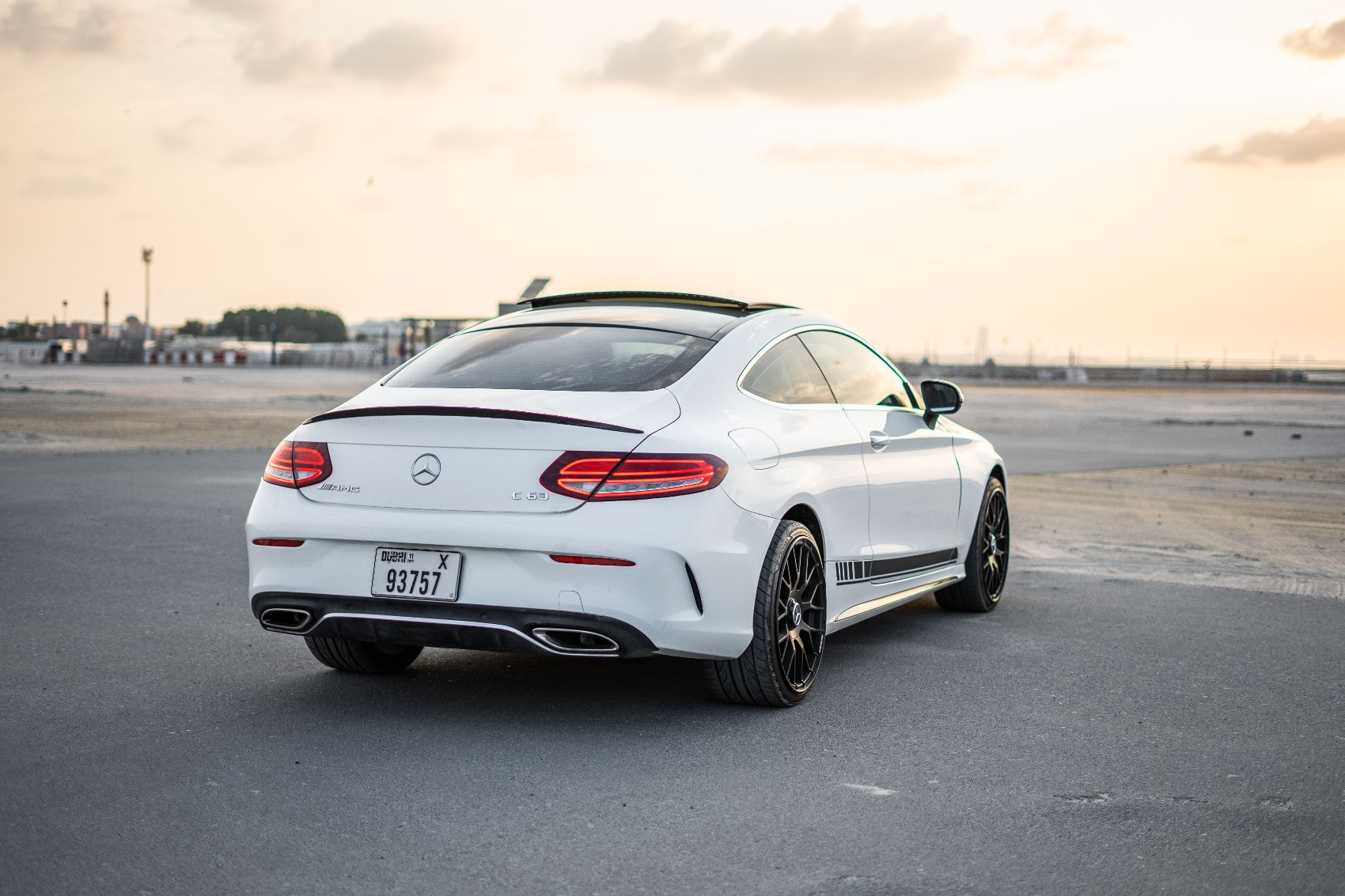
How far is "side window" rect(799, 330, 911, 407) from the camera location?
6.11 m

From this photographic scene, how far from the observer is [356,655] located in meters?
5.71

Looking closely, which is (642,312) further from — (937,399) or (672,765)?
(672,765)

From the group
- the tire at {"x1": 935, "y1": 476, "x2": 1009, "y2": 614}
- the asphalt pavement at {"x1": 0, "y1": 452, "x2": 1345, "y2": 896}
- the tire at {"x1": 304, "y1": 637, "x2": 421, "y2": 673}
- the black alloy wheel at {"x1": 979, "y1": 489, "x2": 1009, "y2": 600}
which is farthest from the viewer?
the black alloy wheel at {"x1": 979, "y1": 489, "x2": 1009, "y2": 600}

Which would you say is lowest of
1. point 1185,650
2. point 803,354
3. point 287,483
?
point 1185,650

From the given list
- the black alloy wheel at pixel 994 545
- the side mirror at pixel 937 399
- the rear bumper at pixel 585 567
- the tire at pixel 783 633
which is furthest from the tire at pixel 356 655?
Answer: the black alloy wheel at pixel 994 545

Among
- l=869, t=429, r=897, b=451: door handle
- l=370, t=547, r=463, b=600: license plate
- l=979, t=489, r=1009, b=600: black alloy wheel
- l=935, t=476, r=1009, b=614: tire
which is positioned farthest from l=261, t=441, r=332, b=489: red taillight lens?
l=979, t=489, r=1009, b=600: black alloy wheel

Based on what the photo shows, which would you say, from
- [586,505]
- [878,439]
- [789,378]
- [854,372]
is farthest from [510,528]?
[854,372]

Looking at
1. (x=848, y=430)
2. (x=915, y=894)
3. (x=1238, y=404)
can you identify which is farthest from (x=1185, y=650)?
(x=1238, y=404)

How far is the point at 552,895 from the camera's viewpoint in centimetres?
329

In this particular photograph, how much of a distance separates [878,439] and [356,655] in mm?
2477

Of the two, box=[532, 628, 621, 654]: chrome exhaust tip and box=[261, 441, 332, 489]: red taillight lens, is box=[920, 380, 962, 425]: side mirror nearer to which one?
box=[532, 628, 621, 654]: chrome exhaust tip

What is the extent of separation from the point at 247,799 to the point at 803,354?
3.03 metres

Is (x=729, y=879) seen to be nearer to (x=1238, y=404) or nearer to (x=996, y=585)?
(x=996, y=585)

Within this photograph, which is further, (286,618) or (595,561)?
(286,618)
